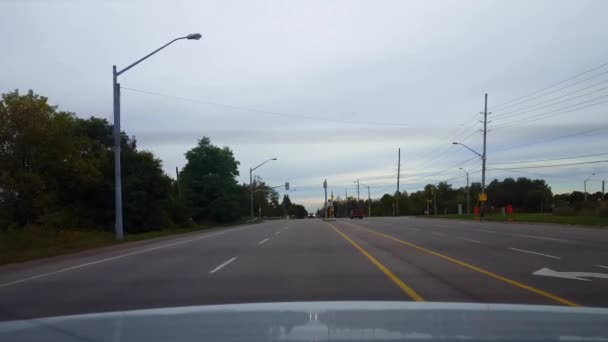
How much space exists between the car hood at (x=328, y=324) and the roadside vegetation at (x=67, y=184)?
19839 mm

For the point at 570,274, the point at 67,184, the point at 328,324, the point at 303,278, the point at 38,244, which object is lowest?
the point at 38,244

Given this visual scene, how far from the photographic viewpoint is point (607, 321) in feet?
18.6

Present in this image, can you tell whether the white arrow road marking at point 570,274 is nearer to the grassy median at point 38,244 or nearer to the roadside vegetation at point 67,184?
the grassy median at point 38,244

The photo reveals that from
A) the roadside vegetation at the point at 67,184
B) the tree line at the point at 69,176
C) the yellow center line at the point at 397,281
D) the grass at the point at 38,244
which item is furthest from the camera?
the tree line at the point at 69,176

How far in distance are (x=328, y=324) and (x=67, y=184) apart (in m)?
43.5

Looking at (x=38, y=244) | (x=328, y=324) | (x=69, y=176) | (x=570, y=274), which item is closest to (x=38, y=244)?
(x=38, y=244)

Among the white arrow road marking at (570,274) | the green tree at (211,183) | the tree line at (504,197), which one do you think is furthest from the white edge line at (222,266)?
the tree line at (504,197)

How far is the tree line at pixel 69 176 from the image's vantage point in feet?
127

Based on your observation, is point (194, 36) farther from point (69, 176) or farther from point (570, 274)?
point (69, 176)

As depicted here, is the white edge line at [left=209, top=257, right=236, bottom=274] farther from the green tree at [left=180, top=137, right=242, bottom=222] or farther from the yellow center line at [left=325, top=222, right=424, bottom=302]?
the green tree at [left=180, top=137, right=242, bottom=222]

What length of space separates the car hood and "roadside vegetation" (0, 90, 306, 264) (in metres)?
19.8

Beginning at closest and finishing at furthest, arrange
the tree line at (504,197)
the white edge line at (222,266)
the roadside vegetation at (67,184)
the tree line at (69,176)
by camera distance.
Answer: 1. the white edge line at (222,266)
2. the roadside vegetation at (67,184)
3. the tree line at (69,176)
4. the tree line at (504,197)

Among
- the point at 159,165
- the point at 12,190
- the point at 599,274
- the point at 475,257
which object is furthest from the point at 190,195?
the point at 599,274

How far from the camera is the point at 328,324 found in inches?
222
